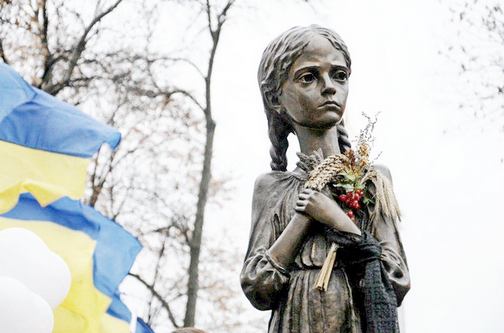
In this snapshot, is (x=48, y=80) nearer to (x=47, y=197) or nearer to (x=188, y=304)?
(x=188, y=304)

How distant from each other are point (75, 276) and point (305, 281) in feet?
A: 19.3

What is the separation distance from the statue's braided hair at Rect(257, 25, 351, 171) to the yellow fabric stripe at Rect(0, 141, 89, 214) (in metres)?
5.68

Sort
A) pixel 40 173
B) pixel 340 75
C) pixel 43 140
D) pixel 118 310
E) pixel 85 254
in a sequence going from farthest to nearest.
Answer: pixel 118 310, pixel 43 140, pixel 40 173, pixel 85 254, pixel 340 75

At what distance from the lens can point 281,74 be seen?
3961 mm

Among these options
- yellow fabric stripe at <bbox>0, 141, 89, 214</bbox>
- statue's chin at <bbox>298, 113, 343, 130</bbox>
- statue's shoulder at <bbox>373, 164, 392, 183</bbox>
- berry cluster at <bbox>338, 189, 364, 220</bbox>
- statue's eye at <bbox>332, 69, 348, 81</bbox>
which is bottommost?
yellow fabric stripe at <bbox>0, 141, 89, 214</bbox>

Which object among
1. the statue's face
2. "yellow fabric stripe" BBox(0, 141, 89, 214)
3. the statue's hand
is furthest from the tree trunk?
the statue's hand

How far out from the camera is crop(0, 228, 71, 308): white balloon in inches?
320

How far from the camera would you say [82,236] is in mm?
9570

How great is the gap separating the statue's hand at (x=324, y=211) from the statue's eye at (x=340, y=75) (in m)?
0.60

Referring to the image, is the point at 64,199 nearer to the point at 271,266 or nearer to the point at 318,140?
the point at 318,140

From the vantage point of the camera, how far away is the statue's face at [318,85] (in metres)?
3.86

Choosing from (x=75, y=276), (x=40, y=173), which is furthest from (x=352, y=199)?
(x=40, y=173)

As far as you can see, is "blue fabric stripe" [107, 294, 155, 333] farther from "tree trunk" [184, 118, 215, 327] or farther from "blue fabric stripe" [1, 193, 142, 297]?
"tree trunk" [184, 118, 215, 327]

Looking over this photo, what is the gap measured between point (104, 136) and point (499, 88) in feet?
23.1
